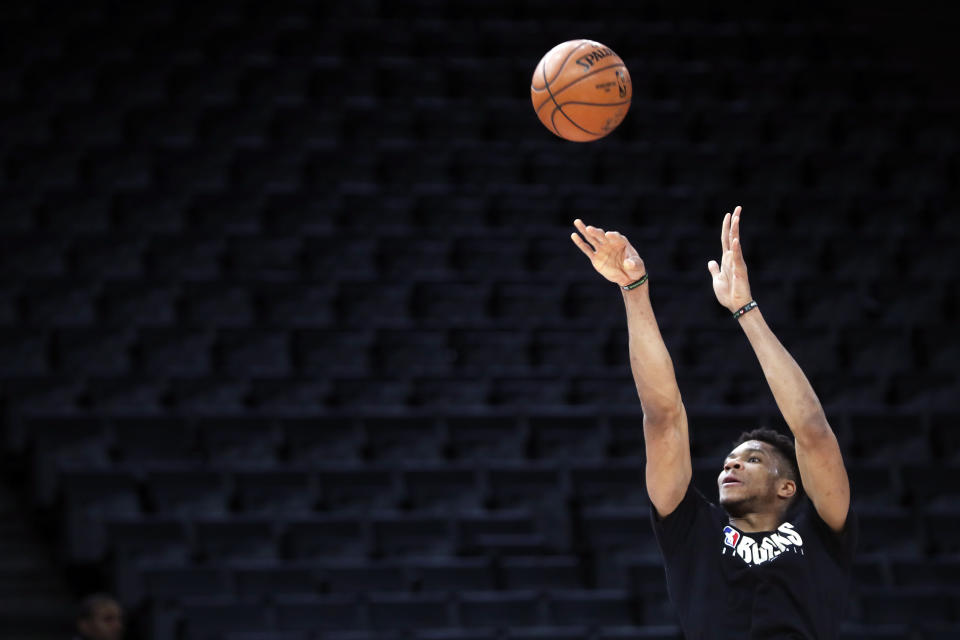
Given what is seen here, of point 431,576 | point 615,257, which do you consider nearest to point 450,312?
point 431,576

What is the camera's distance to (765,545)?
2832mm

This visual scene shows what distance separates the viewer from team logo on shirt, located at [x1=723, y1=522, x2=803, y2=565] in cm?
281

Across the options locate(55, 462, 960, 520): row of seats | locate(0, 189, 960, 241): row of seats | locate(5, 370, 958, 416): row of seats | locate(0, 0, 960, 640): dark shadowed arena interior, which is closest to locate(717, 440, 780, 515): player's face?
locate(0, 0, 960, 640): dark shadowed arena interior

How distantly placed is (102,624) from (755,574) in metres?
3.13

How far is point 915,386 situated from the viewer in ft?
26.2

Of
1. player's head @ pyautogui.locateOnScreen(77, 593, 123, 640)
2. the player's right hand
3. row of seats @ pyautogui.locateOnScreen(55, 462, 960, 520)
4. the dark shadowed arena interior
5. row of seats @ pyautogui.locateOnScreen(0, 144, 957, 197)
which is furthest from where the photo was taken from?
row of seats @ pyautogui.locateOnScreen(0, 144, 957, 197)

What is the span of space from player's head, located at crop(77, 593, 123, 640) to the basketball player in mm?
2917

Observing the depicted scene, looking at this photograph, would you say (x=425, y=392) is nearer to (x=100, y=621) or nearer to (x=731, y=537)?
(x=100, y=621)

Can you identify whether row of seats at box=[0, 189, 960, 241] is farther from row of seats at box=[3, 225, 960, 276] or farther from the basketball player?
the basketball player

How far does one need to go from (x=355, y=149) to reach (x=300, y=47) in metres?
1.39

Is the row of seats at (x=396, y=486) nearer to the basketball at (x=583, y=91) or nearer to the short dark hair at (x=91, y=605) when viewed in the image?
the short dark hair at (x=91, y=605)

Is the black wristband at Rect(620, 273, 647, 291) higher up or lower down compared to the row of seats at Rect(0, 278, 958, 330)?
lower down

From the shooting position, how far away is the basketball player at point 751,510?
9.09 ft

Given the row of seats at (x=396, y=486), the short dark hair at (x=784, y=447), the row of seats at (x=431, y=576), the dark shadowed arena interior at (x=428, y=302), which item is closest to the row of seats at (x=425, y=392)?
the dark shadowed arena interior at (x=428, y=302)
